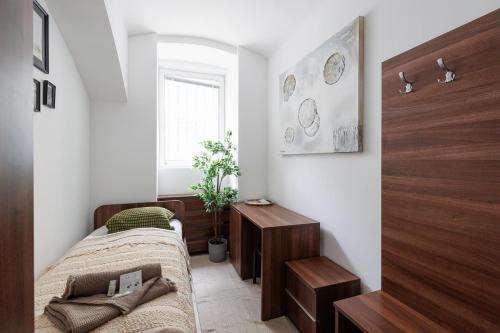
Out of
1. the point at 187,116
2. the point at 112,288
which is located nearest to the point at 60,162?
the point at 112,288

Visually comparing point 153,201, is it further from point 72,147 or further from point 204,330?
point 204,330

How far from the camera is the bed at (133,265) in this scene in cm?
108

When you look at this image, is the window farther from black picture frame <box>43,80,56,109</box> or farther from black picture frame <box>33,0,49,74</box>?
black picture frame <box>33,0,49,74</box>

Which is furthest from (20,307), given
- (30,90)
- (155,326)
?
(155,326)

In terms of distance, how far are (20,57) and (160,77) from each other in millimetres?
3261

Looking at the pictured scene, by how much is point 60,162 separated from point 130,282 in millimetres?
1256

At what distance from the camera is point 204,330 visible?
1863mm

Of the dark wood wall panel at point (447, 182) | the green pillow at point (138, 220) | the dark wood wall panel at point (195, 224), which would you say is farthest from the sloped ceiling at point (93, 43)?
the dark wood wall panel at point (447, 182)

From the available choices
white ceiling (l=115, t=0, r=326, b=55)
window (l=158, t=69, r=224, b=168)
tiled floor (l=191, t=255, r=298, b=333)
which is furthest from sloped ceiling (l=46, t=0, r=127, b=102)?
tiled floor (l=191, t=255, r=298, b=333)

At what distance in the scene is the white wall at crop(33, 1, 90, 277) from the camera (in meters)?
1.63

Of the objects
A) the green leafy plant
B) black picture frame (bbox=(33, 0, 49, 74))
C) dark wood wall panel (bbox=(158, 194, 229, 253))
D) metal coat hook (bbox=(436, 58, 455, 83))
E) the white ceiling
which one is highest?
the white ceiling

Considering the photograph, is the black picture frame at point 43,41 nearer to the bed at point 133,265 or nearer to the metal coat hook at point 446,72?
the bed at point 133,265

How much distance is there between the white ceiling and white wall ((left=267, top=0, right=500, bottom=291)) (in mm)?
243

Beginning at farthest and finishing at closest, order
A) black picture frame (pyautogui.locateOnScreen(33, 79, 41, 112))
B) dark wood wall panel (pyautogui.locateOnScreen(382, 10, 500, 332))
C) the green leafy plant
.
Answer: the green leafy plant < black picture frame (pyautogui.locateOnScreen(33, 79, 41, 112)) < dark wood wall panel (pyautogui.locateOnScreen(382, 10, 500, 332))
